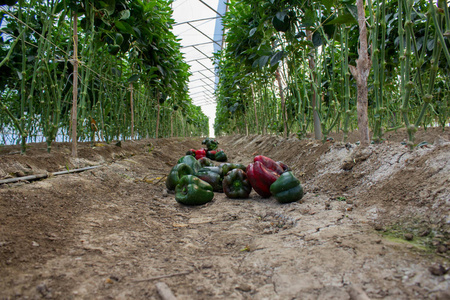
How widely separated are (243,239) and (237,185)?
40.9 inches

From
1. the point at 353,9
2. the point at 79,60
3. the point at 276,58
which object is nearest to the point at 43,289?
the point at 353,9

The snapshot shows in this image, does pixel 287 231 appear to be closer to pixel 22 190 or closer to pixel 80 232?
pixel 80 232

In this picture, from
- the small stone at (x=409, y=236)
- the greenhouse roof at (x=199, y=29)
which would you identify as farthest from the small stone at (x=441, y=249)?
the greenhouse roof at (x=199, y=29)

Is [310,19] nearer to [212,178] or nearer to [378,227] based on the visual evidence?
A: [212,178]

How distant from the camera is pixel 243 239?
1.33 m

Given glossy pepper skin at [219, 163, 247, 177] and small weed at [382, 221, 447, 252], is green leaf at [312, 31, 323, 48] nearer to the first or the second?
glossy pepper skin at [219, 163, 247, 177]

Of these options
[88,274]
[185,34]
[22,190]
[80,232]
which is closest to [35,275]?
[88,274]

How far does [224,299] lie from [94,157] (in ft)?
9.15

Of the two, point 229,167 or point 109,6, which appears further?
point 109,6

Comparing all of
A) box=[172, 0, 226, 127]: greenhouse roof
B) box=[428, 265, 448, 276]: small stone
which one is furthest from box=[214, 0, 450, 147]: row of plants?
box=[172, 0, 226, 127]: greenhouse roof

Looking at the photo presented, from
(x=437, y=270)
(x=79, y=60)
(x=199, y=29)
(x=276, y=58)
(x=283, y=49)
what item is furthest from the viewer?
(x=199, y=29)

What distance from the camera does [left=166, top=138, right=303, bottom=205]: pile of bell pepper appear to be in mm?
1992

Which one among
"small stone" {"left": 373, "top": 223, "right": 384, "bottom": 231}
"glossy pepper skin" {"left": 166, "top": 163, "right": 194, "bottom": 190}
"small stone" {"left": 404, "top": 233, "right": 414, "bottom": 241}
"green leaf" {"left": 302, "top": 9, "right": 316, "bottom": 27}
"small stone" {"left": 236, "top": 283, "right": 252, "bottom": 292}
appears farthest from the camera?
"green leaf" {"left": 302, "top": 9, "right": 316, "bottom": 27}

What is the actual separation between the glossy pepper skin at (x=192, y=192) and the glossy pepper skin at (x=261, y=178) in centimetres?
40
